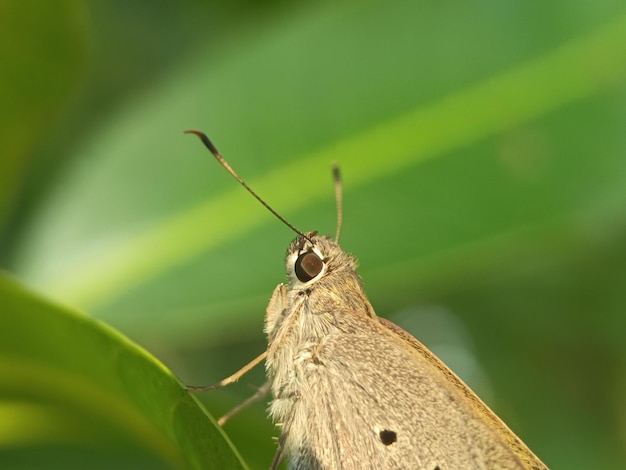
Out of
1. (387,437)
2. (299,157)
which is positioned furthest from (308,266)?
(387,437)

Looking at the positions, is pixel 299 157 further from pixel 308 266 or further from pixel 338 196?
pixel 308 266

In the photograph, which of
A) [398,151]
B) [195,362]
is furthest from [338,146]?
[195,362]

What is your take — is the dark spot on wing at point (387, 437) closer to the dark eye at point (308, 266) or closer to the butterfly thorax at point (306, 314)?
the butterfly thorax at point (306, 314)

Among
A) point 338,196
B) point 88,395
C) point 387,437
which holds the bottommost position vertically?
point 387,437

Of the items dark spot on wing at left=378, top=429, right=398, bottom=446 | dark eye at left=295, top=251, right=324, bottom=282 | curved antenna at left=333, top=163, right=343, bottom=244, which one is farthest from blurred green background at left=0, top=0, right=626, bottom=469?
dark spot on wing at left=378, top=429, right=398, bottom=446

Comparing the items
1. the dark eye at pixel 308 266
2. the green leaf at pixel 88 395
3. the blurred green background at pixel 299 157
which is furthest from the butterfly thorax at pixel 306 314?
the green leaf at pixel 88 395

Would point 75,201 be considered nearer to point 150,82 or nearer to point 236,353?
point 150,82
